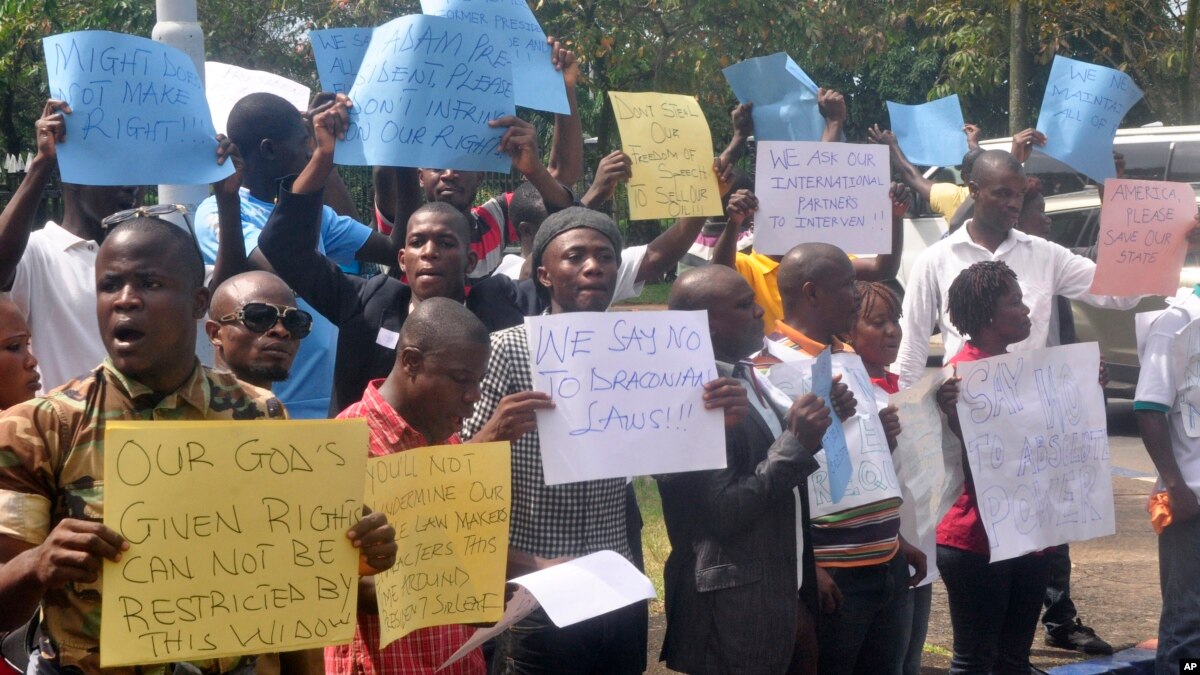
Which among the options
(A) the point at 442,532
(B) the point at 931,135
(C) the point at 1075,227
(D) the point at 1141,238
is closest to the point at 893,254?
(B) the point at 931,135

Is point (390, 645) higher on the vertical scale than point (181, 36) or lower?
lower

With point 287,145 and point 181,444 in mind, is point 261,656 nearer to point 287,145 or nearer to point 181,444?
point 181,444

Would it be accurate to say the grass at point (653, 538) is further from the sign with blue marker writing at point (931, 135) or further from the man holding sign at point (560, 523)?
the man holding sign at point (560, 523)

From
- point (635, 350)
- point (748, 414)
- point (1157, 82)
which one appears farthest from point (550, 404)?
point (1157, 82)

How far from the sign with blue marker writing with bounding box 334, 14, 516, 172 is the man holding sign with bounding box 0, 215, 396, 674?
165 cm

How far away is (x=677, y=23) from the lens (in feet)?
51.7

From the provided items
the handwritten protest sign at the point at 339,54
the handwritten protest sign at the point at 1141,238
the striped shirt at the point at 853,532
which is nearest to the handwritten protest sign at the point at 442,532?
the striped shirt at the point at 853,532

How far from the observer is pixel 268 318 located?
11.2ft

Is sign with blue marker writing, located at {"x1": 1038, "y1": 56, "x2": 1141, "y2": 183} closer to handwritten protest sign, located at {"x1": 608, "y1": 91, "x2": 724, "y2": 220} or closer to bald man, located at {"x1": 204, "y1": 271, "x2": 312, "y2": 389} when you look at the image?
handwritten protest sign, located at {"x1": 608, "y1": 91, "x2": 724, "y2": 220}

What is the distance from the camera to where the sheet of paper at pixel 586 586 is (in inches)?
119

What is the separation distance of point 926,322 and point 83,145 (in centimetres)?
340

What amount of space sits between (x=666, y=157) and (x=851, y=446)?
1255 millimetres

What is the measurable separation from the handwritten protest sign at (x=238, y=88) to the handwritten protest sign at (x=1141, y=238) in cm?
314

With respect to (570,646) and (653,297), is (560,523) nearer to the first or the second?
(570,646)
